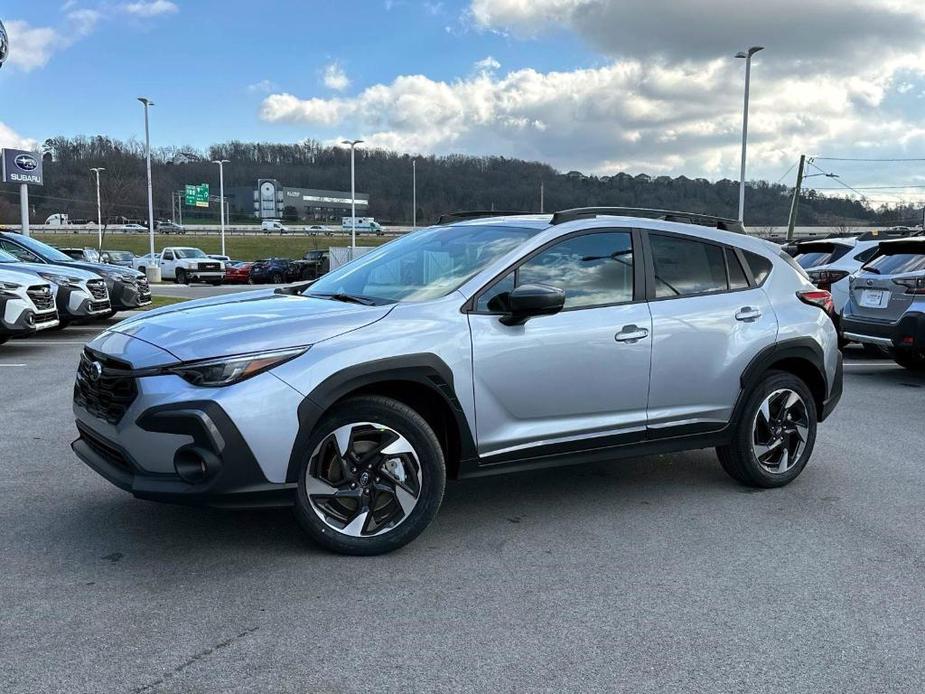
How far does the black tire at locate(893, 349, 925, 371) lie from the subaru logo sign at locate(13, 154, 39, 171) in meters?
26.1

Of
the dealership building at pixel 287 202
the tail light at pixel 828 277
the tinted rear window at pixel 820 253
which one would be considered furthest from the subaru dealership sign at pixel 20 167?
the dealership building at pixel 287 202

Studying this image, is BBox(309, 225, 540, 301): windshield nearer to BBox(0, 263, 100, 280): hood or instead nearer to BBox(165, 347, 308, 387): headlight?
BBox(165, 347, 308, 387): headlight

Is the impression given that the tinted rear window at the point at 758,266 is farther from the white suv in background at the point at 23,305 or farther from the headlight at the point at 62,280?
the headlight at the point at 62,280

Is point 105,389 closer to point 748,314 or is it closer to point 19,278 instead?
point 748,314

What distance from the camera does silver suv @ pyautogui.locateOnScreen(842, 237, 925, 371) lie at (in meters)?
9.25

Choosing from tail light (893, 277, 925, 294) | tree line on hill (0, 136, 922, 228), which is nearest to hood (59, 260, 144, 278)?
tail light (893, 277, 925, 294)

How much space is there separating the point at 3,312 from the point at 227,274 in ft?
105

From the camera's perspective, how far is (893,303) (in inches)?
379

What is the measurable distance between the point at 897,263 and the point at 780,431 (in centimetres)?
590

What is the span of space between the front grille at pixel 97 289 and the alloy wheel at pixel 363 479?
35.1 ft

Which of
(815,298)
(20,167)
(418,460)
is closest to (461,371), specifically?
(418,460)

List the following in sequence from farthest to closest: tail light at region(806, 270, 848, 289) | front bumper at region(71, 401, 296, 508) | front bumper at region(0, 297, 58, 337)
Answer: tail light at region(806, 270, 848, 289), front bumper at region(0, 297, 58, 337), front bumper at region(71, 401, 296, 508)

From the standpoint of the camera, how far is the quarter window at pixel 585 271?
438cm

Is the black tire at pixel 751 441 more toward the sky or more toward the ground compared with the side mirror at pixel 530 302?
more toward the ground
